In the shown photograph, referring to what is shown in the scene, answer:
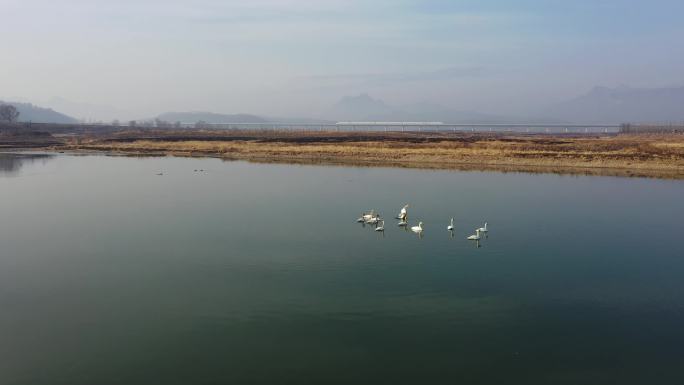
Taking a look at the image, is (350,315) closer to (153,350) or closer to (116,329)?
(153,350)

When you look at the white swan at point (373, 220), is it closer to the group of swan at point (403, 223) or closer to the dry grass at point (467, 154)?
the group of swan at point (403, 223)

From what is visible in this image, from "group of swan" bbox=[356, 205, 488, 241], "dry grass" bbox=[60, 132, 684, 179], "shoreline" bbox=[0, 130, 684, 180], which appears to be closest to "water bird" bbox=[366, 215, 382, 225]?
"group of swan" bbox=[356, 205, 488, 241]

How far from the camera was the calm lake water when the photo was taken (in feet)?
37.3

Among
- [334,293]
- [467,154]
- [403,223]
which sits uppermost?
[467,154]

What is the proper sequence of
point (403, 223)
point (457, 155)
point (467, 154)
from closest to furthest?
point (403, 223)
point (467, 154)
point (457, 155)

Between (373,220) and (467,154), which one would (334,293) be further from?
(467,154)

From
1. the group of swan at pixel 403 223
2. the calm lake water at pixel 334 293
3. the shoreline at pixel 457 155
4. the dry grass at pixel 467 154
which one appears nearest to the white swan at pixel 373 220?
the group of swan at pixel 403 223

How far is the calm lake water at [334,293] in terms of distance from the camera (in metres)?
11.4

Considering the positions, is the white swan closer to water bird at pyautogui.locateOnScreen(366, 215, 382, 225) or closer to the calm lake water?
water bird at pyautogui.locateOnScreen(366, 215, 382, 225)

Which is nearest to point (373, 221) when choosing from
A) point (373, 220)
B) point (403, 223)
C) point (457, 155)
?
point (373, 220)

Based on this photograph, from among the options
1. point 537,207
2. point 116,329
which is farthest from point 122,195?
point 537,207

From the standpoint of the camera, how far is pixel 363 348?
12070 millimetres

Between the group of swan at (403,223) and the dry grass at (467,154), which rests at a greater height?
the dry grass at (467,154)

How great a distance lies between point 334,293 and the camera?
50.9ft
